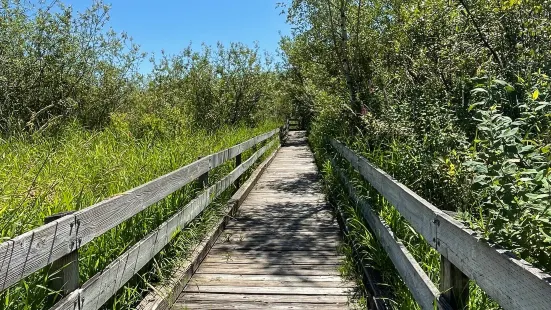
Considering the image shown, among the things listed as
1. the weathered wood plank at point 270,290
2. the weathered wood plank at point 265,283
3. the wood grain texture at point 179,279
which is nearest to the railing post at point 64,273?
the wood grain texture at point 179,279

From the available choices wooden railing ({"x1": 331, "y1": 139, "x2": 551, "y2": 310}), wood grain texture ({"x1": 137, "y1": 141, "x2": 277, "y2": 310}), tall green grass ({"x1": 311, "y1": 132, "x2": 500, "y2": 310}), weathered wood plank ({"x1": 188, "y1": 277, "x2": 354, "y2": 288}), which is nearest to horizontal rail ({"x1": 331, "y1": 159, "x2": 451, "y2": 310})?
wooden railing ({"x1": 331, "y1": 139, "x2": 551, "y2": 310})

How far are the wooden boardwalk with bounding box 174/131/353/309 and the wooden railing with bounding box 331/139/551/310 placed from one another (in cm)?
85

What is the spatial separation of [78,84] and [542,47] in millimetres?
10205

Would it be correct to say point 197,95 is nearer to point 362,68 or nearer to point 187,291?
point 362,68

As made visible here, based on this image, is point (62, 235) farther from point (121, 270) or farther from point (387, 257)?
point (387, 257)

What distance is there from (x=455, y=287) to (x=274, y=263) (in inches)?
101

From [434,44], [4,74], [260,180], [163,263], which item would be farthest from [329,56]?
[163,263]

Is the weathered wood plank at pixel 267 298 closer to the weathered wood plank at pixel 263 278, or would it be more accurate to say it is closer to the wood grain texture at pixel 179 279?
the wood grain texture at pixel 179 279

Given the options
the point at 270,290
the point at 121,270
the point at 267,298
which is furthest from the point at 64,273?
the point at 270,290

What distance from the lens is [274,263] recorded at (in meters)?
4.45

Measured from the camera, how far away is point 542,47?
4375mm

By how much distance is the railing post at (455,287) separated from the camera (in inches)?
81.9

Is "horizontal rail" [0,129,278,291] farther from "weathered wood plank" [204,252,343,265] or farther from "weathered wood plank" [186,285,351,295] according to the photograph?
"weathered wood plank" [204,252,343,265]

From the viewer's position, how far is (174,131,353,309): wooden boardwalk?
356 centimetres
